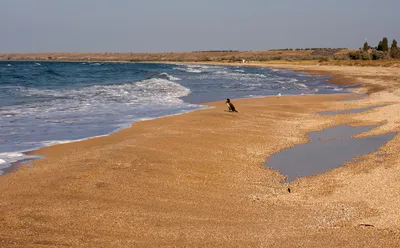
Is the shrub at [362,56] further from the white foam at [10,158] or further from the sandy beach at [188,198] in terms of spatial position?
the white foam at [10,158]

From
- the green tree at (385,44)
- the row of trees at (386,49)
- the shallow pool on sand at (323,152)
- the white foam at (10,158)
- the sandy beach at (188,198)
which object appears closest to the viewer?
the sandy beach at (188,198)

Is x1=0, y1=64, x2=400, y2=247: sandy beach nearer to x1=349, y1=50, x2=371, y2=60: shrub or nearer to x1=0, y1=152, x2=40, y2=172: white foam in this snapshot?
x1=0, y1=152, x2=40, y2=172: white foam

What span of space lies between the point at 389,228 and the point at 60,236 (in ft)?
12.3

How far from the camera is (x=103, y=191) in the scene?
7.05 meters

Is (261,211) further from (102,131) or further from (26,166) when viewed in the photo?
(102,131)

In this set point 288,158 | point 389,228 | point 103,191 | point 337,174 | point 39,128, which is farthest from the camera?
point 39,128

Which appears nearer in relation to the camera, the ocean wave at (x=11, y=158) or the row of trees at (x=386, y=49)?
the ocean wave at (x=11, y=158)

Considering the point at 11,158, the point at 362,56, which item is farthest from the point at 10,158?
the point at 362,56

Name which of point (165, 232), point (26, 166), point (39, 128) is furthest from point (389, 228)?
point (39, 128)

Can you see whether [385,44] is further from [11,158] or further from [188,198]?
[188,198]

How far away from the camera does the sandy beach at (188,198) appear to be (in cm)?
553

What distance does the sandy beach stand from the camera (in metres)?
5.53

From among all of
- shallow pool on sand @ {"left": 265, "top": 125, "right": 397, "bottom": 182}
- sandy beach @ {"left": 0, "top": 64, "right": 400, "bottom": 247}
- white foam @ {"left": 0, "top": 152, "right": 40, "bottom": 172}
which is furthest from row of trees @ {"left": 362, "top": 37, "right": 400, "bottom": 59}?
white foam @ {"left": 0, "top": 152, "right": 40, "bottom": 172}

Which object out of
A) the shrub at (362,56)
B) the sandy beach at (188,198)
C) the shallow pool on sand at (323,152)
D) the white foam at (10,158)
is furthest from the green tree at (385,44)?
the white foam at (10,158)
